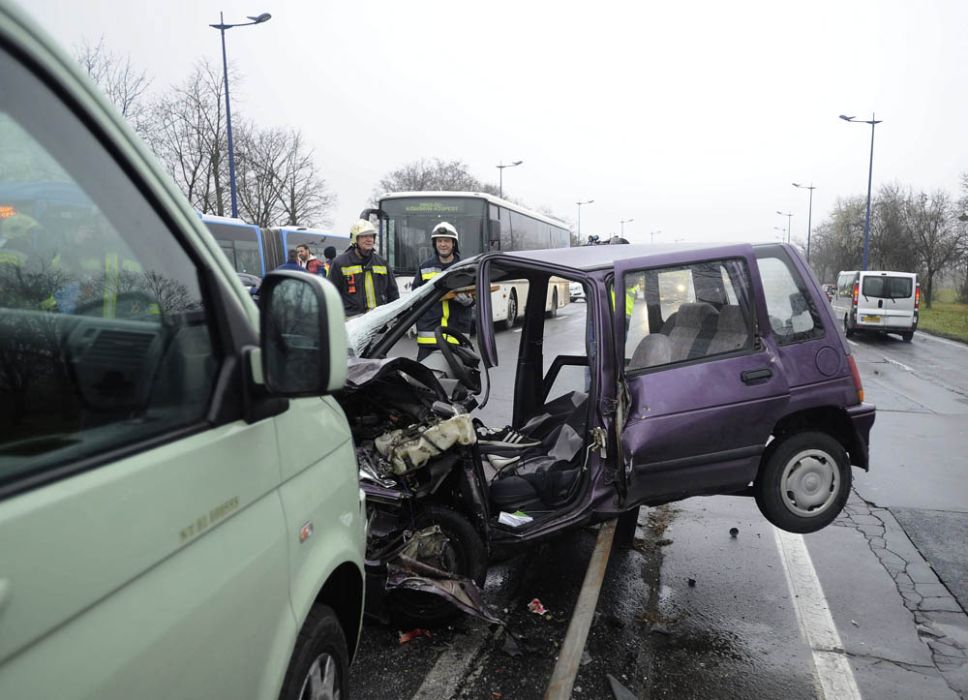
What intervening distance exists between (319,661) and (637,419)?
2144 millimetres

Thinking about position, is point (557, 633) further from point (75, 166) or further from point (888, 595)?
point (75, 166)

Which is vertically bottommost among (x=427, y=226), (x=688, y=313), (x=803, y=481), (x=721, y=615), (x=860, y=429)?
(x=721, y=615)

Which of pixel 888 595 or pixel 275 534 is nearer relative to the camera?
pixel 275 534

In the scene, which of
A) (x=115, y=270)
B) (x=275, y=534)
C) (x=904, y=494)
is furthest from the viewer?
(x=904, y=494)

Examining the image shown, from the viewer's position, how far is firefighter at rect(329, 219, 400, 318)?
24.0 ft

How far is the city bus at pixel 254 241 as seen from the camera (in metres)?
22.4

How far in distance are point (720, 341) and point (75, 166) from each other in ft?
11.0

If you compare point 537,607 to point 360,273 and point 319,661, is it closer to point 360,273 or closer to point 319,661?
point 319,661

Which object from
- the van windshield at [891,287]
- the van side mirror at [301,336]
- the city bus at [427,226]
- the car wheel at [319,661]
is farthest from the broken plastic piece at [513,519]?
the van windshield at [891,287]

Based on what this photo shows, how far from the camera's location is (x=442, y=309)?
5.40 meters

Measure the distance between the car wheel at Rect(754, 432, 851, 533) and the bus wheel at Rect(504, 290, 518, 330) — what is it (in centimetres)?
1384

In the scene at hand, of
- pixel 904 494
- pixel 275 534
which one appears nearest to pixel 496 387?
pixel 904 494

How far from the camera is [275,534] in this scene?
1620mm

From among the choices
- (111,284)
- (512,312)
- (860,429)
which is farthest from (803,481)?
(512,312)
